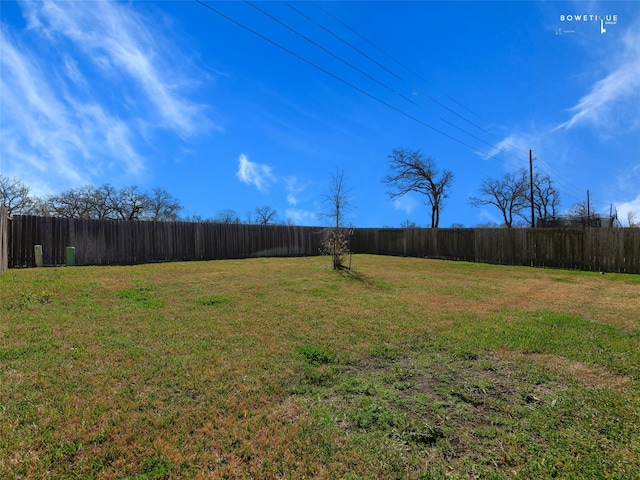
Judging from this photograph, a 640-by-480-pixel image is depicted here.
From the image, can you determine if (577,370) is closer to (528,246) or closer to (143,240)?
(528,246)

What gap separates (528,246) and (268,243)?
10972mm

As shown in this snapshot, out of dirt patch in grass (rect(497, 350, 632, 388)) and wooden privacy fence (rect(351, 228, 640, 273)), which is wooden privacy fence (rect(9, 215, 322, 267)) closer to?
wooden privacy fence (rect(351, 228, 640, 273))

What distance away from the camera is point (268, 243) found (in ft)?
52.1

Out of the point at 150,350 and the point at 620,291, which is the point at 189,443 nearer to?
the point at 150,350

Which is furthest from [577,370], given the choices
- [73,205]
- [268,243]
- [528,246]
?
[73,205]

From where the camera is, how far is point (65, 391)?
7.40ft

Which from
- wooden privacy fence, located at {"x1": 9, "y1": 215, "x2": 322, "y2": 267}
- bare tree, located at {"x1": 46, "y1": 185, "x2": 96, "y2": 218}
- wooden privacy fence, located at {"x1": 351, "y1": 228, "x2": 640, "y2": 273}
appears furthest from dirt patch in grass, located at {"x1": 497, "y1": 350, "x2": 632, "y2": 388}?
bare tree, located at {"x1": 46, "y1": 185, "x2": 96, "y2": 218}

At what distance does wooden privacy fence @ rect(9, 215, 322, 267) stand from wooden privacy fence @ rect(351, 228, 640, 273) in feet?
17.8

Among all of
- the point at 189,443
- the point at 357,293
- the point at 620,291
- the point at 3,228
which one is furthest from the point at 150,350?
the point at 620,291

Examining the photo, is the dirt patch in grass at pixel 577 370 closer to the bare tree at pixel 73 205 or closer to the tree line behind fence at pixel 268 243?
the tree line behind fence at pixel 268 243

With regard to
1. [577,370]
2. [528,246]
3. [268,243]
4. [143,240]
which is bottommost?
[577,370]

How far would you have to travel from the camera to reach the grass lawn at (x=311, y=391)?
5.49 ft

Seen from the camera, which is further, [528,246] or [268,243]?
[268,243]

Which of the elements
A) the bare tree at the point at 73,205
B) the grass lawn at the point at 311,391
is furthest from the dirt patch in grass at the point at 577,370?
the bare tree at the point at 73,205
